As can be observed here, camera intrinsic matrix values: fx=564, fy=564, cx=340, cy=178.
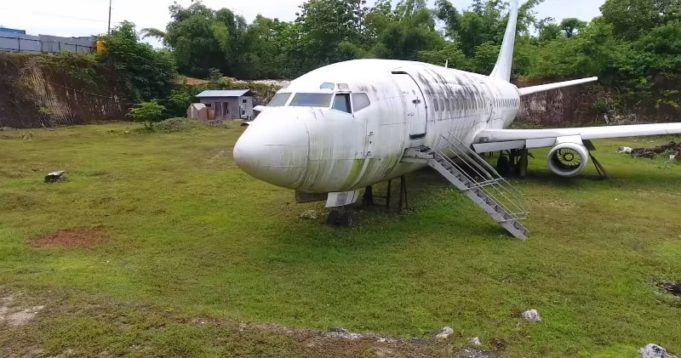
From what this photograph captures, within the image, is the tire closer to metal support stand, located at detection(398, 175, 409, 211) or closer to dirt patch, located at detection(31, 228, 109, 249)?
metal support stand, located at detection(398, 175, 409, 211)

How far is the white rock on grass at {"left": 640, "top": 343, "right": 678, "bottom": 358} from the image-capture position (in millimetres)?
6872

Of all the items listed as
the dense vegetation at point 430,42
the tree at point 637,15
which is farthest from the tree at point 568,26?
the tree at point 637,15

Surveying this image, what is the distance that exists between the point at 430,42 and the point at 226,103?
19.9 meters

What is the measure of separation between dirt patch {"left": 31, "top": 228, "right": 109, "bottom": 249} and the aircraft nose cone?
430 cm

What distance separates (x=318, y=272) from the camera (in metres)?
9.87

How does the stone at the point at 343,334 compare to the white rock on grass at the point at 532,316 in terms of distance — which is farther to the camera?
the white rock on grass at the point at 532,316

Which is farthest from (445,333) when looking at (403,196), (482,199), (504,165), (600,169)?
(600,169)

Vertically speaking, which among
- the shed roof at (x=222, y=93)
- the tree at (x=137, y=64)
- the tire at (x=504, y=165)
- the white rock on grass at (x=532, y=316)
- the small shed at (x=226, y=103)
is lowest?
the white rock on grass at (x=532, y=316)

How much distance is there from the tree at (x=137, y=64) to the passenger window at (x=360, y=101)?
33.4 m

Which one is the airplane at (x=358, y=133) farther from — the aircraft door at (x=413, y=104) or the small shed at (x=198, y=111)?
the small shed at (x=198, y=111)

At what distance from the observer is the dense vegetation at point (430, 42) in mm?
37719

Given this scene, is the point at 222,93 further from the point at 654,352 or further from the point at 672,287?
the point at 654,352

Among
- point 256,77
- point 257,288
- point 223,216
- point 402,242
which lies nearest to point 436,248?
point 402,242

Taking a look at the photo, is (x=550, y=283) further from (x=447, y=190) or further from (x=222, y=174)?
(x=222, y=174)
